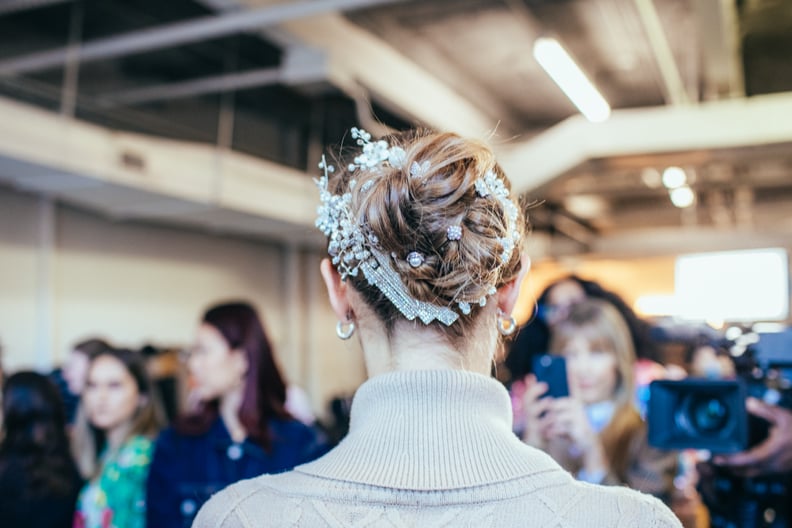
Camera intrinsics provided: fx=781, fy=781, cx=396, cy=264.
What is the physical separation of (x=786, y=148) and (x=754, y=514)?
3465 mm

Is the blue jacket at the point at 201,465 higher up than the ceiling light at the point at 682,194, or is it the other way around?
the ceiling light at the point at 682,194

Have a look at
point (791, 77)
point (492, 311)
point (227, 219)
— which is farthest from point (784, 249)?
point (492, 311)

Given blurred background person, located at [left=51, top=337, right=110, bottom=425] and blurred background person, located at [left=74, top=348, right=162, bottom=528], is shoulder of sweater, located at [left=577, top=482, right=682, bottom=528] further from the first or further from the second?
blurred background person, located at [left=51, top=337, right=110, bottom=425]

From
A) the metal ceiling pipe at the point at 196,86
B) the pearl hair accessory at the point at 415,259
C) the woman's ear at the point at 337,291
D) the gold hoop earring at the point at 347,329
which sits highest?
the metal ceiling pipe at the point at 196,86

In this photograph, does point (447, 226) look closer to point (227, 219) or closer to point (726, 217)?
point (227, 219)

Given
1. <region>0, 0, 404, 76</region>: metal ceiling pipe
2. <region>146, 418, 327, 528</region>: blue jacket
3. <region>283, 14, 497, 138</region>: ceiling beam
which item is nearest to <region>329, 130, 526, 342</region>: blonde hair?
<region>146, 418, 327, 528</region>: blue jacket

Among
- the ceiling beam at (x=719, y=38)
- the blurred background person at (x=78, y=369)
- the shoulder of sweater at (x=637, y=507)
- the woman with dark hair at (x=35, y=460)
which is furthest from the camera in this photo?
the ceiling beam at (x=719, y=38)

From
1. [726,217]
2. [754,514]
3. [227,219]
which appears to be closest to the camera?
[754,514]

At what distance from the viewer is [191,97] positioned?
5871mm

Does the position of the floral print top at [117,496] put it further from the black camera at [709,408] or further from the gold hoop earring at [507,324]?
the gold hoop earring at [507,324]

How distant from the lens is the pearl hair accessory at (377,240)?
34.0 inches

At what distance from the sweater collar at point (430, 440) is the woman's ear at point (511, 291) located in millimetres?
109

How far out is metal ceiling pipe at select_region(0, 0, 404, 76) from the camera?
144 inches

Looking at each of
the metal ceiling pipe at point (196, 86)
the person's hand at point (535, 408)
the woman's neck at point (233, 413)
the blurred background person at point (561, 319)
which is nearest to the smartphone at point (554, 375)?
the person's hand at point (535, 408)
